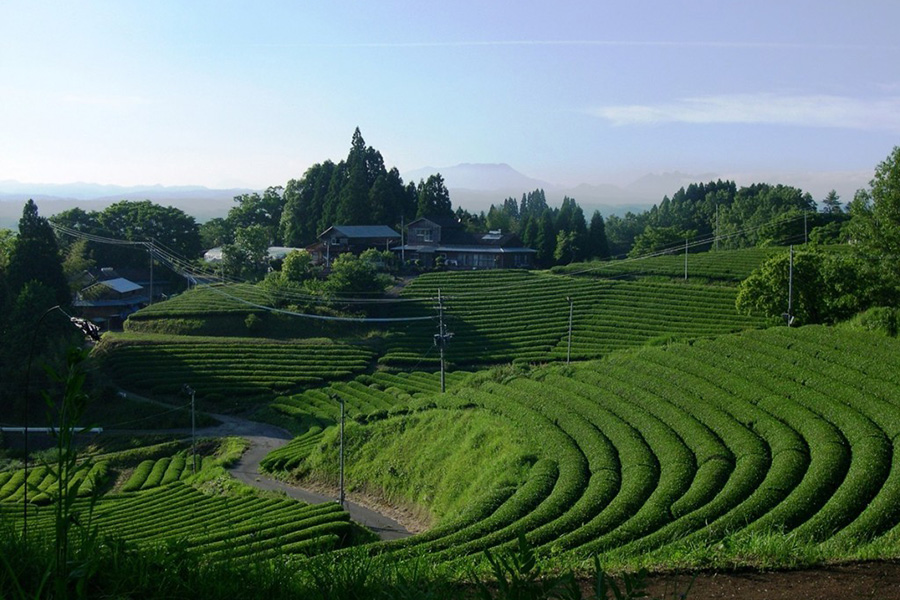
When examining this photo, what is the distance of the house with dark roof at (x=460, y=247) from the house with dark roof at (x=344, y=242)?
164cm

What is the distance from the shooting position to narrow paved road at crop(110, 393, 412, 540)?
2414 centimetres

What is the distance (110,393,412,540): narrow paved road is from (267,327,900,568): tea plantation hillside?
117 centimetres

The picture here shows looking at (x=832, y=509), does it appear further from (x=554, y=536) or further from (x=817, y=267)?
(x=817, y=267)

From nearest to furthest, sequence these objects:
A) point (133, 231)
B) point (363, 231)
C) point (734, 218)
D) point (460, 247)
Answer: point (460, 247)
point (363, 231)
point (133, 231)
point (734, 218)

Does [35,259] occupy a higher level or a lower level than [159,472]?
higher

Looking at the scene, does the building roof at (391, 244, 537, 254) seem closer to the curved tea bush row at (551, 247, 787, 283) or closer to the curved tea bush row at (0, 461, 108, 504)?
the curved tea bush row at (551, 247, 787, 283)

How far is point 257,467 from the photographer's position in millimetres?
32469

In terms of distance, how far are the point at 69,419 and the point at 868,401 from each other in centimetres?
2171

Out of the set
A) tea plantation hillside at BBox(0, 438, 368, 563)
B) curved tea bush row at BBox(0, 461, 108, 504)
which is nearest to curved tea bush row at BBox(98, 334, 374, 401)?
tea plantation hillside at BBox(0, 438, 368, 563)

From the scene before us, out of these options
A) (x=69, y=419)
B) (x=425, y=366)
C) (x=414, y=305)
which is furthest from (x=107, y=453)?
(x=69, y=419)

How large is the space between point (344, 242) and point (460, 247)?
397 inches

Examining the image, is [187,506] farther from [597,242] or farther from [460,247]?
[597,242]

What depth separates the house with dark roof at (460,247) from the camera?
6947 centimetres

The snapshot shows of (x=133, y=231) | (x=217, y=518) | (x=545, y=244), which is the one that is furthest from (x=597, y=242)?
(x=217, y=518)
